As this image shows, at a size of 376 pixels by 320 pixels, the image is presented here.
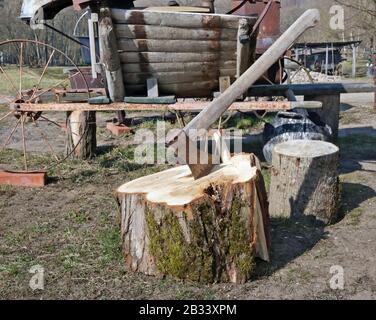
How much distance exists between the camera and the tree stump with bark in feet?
21.5

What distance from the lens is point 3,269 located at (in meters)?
3.33

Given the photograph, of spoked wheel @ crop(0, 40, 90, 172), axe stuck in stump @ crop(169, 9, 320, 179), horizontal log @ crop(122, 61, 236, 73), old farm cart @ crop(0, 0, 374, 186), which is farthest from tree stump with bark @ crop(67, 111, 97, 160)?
axe stuck in stump @ crop(169, 9, 320, 179)

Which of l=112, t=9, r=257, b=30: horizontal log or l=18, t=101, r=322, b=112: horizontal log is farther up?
l=112, t=9, r=257, b=30: horizontal log

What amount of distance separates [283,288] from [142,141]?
16.7ft

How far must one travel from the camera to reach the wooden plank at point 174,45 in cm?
473

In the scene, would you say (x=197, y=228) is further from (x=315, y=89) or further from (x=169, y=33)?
(x=315, y=89)

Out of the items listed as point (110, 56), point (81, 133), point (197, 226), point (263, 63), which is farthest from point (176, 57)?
point (197, 226)

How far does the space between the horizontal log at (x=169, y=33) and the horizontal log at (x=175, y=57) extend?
6.3 inches

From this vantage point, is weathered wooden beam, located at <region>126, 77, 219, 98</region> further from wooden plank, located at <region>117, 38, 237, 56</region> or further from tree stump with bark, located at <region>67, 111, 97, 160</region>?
tree stump with bark, located at <region>67, 111, 97, 160</region>

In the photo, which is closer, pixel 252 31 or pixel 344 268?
pixel 344 268

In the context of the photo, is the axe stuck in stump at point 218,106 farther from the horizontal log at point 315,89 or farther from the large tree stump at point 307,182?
the horizontal log at point 315,89

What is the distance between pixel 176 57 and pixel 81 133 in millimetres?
2182
